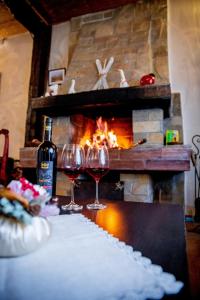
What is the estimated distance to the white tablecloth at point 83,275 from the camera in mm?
207

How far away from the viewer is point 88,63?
2.66 metres

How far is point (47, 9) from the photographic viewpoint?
9.45 feet

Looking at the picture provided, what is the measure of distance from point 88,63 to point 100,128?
85 cm

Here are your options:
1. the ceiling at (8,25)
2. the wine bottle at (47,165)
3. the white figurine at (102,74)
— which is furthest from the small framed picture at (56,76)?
the wine bottle at (47,165)

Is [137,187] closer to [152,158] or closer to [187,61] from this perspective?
[152,158]

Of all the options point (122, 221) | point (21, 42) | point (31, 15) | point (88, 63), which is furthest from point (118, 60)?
point (122, 221)

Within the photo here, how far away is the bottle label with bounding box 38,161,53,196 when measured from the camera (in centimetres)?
65

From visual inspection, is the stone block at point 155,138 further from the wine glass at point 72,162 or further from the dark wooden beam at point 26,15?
the dark wooden beam at point 26,15

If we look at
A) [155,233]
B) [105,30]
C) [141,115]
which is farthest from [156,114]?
[155,233]

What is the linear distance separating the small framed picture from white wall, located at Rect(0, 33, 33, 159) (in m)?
0.55

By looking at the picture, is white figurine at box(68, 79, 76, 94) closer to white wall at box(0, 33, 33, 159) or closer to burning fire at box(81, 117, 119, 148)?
burning fire at box(81, 117, 119, 148)

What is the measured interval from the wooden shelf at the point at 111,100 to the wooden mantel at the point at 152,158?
0.44 m

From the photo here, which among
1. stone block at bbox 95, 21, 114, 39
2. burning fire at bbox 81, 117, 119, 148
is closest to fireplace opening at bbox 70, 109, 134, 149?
burning fire at bbox 81, 117, 119, 148

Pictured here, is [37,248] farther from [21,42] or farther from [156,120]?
[21,42]
